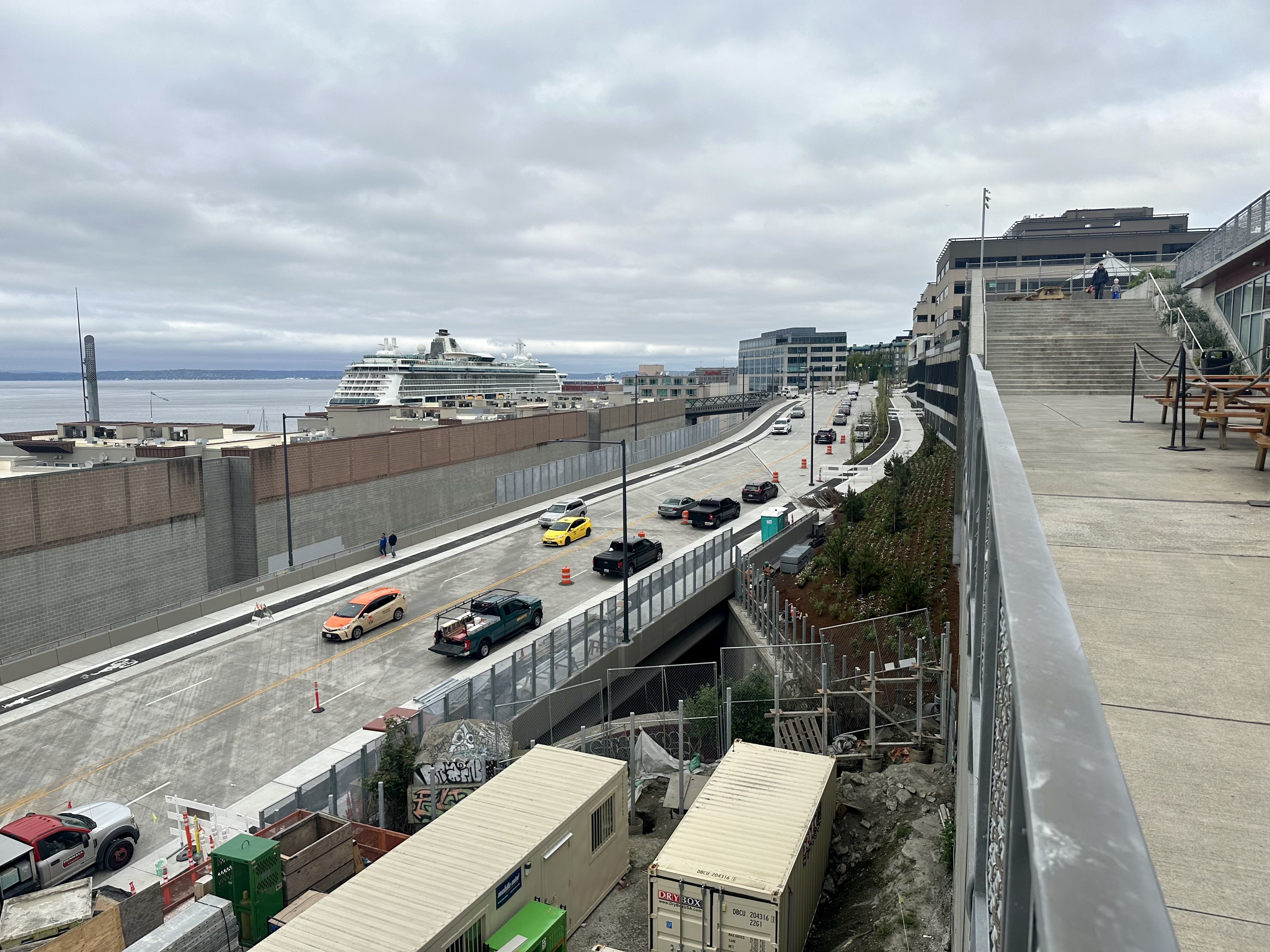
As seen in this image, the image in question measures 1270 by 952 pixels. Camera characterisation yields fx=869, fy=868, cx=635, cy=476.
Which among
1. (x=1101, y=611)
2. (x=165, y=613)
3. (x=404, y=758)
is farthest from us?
(x=165, y=613)

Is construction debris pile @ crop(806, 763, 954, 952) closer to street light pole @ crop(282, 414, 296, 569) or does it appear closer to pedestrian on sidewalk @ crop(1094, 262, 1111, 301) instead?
pedestrian on sidewalk @ crop(1094, 262, 1111, 301)

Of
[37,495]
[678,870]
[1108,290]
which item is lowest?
[678,870]

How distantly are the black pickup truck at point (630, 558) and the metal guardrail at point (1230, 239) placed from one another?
22.4 m

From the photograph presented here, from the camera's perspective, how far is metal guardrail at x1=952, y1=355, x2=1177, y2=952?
1265 millimetres

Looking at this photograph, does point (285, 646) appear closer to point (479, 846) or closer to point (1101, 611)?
point (479, 846)

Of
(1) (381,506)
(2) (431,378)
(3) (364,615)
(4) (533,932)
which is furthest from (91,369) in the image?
(4) (533,932)

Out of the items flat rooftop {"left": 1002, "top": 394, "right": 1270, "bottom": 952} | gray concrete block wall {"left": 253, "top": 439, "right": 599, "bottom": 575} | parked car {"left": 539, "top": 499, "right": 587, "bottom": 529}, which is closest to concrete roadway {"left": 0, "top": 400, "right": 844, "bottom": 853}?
parked car {"left": 539, "top": 499, "right": 587, "bottom": 529}

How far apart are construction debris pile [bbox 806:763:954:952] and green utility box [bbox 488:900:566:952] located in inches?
176

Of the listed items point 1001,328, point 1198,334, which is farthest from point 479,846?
point 1198,334

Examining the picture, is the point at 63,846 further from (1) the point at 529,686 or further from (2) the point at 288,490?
(2) the point at 288,490

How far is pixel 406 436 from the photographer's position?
5628 cm

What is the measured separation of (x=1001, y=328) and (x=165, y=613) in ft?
99.4

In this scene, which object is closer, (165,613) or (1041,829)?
(1041,829)

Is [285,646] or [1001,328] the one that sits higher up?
[1001,328]
